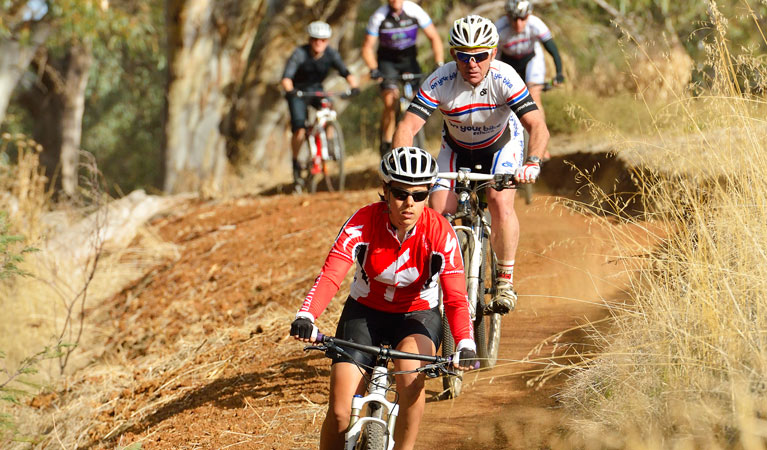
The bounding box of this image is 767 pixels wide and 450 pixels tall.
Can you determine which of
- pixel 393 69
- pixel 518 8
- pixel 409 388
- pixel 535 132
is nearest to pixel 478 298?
pixel 535 132

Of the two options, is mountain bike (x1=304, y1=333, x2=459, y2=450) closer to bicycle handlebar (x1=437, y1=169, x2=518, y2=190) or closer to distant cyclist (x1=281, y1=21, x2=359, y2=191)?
bicycle handlebar (x1=437, y1=169, x2=518, y2=190)

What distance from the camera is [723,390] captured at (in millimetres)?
4316

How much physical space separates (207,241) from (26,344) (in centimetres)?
273

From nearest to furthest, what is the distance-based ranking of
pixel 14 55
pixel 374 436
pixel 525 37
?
pixel 374 436
pixel 525 37
pixel 14 55

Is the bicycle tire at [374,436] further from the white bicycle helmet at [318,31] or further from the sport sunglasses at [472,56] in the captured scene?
the white bicycle helmet at [318,31]

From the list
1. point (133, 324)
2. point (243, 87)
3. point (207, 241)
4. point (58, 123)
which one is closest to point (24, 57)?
point (243, 87)

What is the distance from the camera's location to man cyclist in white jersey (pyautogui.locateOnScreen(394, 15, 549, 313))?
6.07m

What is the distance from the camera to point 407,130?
6188mm

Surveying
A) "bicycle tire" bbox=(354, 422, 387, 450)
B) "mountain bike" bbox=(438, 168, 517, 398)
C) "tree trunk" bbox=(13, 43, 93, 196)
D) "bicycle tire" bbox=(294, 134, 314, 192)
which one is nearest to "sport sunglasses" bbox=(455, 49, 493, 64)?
"mountain bike" bbox=(438, 168, 517, 398)

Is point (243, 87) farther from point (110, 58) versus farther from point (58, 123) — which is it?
point (110, 58)

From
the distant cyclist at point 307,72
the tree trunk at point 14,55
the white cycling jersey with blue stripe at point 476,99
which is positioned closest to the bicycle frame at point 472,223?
the white cycling jersey with blue stripe at point 476,99

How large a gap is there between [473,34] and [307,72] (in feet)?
23.7

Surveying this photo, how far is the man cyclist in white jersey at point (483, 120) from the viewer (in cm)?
607

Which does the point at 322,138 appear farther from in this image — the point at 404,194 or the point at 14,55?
the point at 404,194
